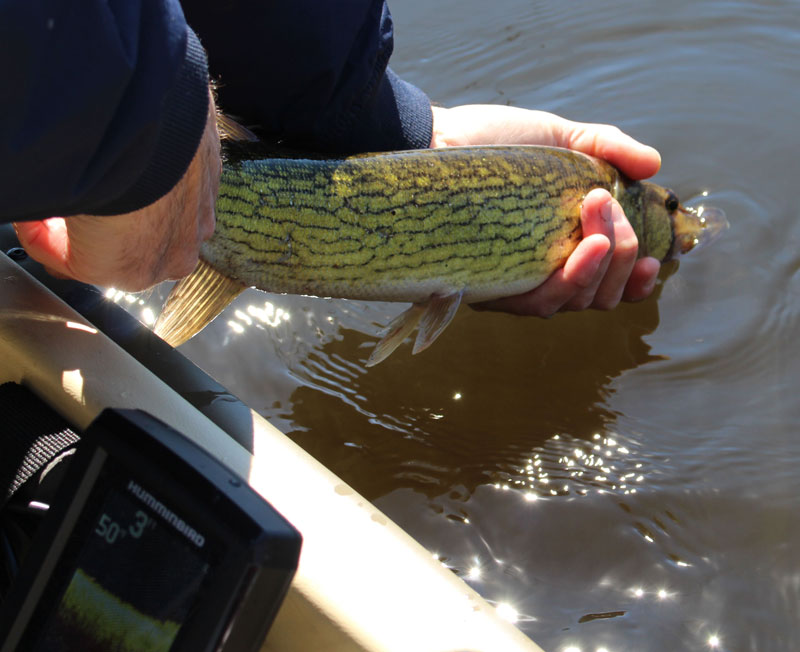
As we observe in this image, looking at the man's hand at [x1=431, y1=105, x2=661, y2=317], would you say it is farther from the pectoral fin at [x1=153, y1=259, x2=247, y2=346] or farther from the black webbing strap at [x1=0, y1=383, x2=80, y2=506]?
the black webbing strap at [x1=0, y1=383, x2=80, y2=506]

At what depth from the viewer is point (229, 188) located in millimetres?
2654

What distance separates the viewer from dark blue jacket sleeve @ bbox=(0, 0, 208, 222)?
131 centimetres

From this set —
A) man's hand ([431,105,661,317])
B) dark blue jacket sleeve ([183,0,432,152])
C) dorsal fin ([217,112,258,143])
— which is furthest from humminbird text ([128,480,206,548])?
man's hand ([431,105,661,317])

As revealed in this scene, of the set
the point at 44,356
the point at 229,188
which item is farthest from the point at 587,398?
the point at 44,356

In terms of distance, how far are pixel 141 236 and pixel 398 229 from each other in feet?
4.04

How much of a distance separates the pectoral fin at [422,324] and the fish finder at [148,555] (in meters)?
1.59

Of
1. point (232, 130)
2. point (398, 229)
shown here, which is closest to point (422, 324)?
point (398, 229)

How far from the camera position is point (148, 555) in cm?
155

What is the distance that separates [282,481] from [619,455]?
5.39ft

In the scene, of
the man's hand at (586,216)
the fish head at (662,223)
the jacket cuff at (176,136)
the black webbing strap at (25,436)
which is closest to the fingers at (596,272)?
the man's hand at (586,216)

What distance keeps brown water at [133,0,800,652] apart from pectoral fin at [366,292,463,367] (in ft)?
0.99

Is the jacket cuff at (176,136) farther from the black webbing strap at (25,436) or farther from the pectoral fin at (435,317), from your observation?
the pectoral fin at (435,317)

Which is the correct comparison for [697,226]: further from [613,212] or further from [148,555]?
[148,555]

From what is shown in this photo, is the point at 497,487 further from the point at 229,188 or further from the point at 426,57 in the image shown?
the point at 426,57
